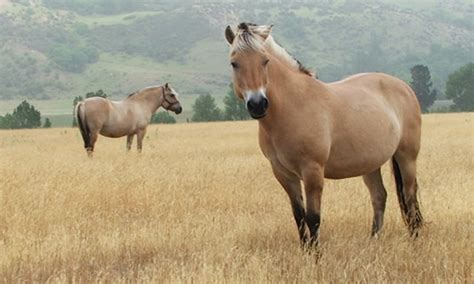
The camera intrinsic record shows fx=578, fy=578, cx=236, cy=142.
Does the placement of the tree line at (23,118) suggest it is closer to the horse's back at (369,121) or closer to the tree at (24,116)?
the tree at (24,116)

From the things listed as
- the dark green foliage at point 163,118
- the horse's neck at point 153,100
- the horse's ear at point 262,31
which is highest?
the horse's ear at point 262,31

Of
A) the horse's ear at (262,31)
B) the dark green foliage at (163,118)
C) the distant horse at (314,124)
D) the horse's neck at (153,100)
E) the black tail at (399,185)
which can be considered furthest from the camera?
the dark green foliage at (163,118)

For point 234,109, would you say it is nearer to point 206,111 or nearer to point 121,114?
point 206,111

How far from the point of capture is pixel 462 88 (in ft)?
299

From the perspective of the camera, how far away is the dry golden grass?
17.5 ft

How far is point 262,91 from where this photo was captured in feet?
17.1

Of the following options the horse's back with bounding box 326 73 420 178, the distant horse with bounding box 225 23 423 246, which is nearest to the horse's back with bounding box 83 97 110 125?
the horse's back with bounding box 326 73 420 178

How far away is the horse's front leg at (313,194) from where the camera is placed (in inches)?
225

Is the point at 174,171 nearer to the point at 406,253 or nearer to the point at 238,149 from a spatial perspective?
the point at 406,253

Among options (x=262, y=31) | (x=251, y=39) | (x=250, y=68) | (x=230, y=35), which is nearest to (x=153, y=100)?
(x=230, y=35)

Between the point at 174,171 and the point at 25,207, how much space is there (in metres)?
4.31

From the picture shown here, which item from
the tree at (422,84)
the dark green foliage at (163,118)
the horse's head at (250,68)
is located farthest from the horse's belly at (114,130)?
the tree at (422,84)

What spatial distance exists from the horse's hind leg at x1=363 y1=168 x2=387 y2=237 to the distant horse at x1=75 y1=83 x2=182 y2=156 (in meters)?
10.7

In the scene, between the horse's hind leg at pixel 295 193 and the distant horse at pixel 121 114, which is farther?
the distant horse at pixel 121 114
